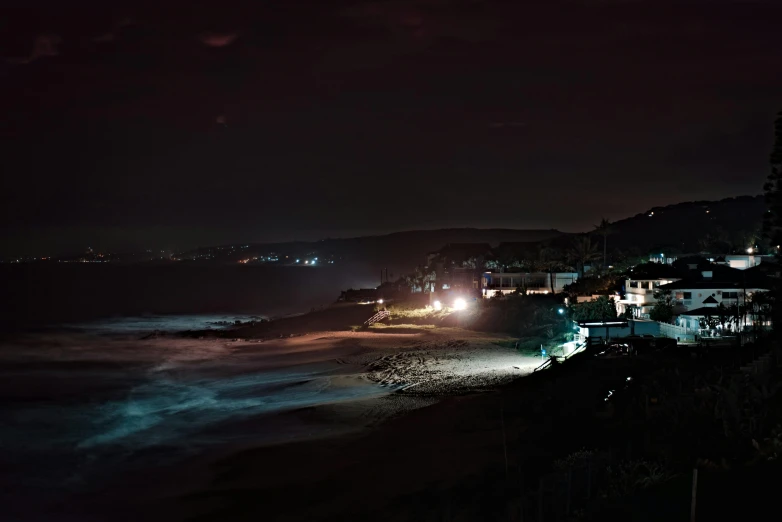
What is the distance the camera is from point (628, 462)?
581 inches

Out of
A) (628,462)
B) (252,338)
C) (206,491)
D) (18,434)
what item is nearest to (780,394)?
(628,462)

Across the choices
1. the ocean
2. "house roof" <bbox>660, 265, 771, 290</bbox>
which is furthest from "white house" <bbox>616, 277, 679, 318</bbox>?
the ocean

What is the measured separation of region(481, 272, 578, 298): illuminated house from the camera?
7781 centimetres

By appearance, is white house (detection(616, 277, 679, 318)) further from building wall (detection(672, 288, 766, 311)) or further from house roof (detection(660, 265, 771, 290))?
building wall (detection(672, 288, 766, 311))

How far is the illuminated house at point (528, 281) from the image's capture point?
77.8m

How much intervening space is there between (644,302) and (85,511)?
43225 millimetres

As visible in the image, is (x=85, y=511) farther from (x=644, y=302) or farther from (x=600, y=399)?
(x=644, y=302)

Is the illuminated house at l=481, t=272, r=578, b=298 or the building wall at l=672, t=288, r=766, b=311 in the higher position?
the illuminated house at l=481, t=272, r=578, b=298

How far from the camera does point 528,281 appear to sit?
78438 millimetres

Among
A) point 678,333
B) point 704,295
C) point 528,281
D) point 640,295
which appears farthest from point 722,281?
point 528,281

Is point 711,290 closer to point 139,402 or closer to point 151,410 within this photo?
point 151,410

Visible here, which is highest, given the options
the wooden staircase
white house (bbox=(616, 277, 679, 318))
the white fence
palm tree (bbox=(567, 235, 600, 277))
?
palm tree (bbox=(567, 235, 600, 277))

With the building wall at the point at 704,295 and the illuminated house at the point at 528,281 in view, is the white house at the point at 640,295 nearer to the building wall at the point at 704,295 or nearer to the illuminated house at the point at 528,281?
the building wall at the point at 704,295

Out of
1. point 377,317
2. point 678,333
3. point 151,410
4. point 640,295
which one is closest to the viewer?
point 151,410
